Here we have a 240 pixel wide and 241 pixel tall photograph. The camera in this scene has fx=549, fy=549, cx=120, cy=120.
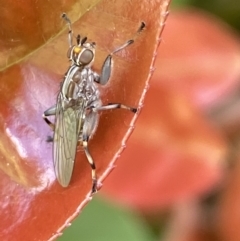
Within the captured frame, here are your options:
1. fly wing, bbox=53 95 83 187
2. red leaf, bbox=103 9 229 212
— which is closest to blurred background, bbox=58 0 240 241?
red leaf, bbox=103 9 229 212

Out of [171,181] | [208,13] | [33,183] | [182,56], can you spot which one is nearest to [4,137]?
[33,183]

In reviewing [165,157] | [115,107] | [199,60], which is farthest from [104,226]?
[115,107]

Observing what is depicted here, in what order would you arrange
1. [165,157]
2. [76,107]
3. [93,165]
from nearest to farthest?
[93,165] < [76,107] < [165,157]

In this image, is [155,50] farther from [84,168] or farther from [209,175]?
[209,175]

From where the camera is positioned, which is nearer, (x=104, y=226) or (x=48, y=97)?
(x=48, y=97)

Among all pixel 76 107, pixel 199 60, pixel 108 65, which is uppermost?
pixel 108 65

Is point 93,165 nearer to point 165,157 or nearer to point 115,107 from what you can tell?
point 115,107

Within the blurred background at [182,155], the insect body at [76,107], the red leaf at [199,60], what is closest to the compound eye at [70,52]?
the insect body at [76,107]

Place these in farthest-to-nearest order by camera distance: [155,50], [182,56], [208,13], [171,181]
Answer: [208,13] < [182,56] < [171,181] < [155,50]
